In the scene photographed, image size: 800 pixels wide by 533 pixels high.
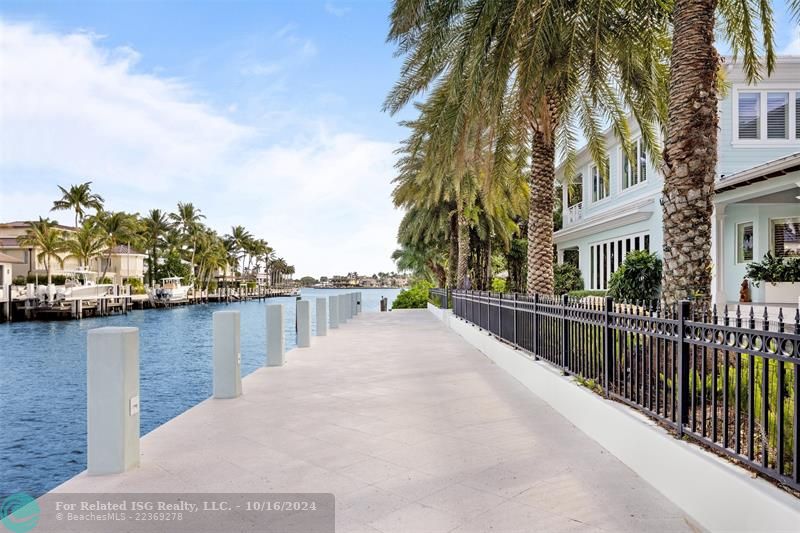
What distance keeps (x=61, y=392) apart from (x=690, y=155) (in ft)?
60.1

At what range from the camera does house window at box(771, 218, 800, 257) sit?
52.0 feet

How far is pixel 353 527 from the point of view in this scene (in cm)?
380

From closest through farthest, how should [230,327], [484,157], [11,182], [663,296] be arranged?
[663,296]
[230,327]
[484,157]
[11,182]

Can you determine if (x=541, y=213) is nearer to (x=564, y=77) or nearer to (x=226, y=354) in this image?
(x=564, y=77)

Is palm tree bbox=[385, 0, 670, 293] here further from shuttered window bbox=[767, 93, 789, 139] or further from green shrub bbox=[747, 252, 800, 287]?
shuttered window bbox=[767, 93, 789, 139]

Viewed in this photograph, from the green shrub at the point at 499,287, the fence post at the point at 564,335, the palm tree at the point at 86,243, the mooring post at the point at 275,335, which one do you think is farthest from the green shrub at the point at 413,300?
the palm tree at the point at 86,243

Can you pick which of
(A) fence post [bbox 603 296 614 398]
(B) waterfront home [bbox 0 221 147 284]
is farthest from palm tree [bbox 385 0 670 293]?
(B) waterfront home [bbox 0 221 147 284]

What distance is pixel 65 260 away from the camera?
68.4 meters

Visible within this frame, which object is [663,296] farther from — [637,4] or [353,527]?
[637,4]

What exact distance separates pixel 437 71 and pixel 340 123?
53.6 feet

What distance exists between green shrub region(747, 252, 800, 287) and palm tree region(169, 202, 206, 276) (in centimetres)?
9213

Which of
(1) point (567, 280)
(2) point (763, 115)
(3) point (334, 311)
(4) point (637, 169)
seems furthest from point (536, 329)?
(1) point (567, 280)

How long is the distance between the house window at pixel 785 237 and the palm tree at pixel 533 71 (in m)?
5.35

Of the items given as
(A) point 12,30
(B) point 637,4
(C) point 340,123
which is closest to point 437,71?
(B) point 637,4
